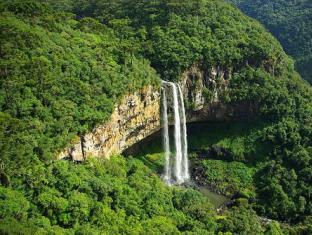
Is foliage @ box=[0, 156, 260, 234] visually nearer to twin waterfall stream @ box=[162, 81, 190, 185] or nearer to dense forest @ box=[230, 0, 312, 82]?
twin waterfall stream @ box=[162, 81, 190, 185]

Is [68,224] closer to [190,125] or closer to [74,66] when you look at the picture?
[74,66]

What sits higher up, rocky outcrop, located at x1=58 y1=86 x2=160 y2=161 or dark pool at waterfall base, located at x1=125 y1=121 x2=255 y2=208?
rocky outcrop, located at x1=58 y1=86 x2=160 y2=161

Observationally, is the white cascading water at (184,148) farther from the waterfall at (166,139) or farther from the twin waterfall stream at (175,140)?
the waterfall at (166,139)

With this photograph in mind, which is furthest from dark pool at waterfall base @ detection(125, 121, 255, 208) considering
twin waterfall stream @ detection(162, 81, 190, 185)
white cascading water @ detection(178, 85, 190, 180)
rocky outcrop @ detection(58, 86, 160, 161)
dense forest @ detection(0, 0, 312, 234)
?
rocky outcrop @ detection(58, 86, 160, 161)

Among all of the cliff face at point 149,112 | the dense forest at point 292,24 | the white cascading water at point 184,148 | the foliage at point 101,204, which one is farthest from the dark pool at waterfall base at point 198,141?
the dense forest at point 292,24

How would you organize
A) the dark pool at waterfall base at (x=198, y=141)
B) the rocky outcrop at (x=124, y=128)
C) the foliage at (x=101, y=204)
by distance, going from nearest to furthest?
the foliage at (x=101, y=204) < the rocky outcrop at (x=124, y=128) < the dark pool at waterfall base at (x=198, y=141)

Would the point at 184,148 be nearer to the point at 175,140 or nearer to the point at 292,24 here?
the point at 175,140

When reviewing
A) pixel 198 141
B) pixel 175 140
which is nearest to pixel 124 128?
pixel 175 140

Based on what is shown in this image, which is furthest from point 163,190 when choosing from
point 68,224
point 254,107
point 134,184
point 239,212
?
point 254,107
